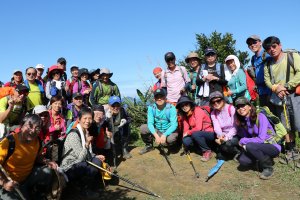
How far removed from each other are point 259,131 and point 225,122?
0.89 meters

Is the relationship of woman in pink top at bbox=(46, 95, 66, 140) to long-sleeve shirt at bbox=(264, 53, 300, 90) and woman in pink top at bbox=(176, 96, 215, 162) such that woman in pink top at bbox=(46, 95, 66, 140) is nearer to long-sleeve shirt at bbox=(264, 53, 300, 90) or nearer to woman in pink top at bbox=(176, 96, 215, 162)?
woman in pink top at bbox=(176, 96, 215, 162)

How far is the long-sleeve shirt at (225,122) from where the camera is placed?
7.42 metres

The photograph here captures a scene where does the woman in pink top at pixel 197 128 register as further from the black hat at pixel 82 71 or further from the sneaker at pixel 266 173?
the black hat at pixel 82 71

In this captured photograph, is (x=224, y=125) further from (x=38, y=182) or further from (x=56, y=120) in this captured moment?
(x=38, y=182)

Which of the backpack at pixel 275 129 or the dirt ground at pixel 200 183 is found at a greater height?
the backpack at pixel 275 129

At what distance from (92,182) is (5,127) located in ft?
7.27

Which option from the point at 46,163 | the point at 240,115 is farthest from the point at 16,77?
the point at 240,115

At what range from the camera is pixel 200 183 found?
6.58 metres

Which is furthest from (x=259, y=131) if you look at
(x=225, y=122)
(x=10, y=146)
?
(x=10, y=146)

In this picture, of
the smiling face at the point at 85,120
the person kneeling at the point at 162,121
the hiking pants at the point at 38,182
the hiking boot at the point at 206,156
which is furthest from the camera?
the person kneeling at the point at 162,121

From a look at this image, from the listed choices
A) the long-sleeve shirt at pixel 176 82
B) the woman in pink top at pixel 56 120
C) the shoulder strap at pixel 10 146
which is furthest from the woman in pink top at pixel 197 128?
the shoulder strap at pixel 10 146

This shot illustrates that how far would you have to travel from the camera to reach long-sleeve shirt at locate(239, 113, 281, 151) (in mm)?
6723

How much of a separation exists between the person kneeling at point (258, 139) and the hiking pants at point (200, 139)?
39.8 inches

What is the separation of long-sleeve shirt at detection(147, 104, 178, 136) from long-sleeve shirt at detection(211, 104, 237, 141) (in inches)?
43.0
